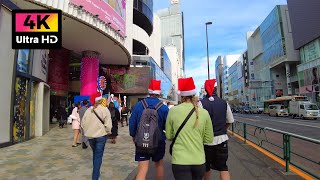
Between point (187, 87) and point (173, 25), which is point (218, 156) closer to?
point (187, 87)

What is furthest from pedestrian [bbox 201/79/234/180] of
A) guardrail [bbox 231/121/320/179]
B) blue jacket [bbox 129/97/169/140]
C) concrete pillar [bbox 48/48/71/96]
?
concrete pillar [bbox 48/48/71/96]

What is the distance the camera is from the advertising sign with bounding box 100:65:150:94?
4481 centimetres

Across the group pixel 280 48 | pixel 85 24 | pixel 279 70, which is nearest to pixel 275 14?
pixel 280 48

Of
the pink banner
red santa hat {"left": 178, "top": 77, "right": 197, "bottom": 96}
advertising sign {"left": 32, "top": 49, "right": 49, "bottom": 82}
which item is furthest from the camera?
the pink banner

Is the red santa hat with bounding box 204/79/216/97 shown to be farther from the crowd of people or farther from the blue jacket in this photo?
the blue jacket

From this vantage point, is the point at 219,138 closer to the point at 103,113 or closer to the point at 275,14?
the point at 103,113

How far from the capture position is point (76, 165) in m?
8.14

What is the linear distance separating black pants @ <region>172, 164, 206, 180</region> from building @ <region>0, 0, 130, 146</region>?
459cm

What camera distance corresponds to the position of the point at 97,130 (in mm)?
5773

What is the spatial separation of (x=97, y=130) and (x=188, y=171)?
2.73 m

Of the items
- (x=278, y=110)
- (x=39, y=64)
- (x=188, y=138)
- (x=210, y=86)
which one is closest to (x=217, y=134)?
(x=210, y=86)

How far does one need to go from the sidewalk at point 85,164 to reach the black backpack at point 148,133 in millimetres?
2503

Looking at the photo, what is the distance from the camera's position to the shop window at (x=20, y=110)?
1224 centimetres

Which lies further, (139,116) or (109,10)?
(109,10)
